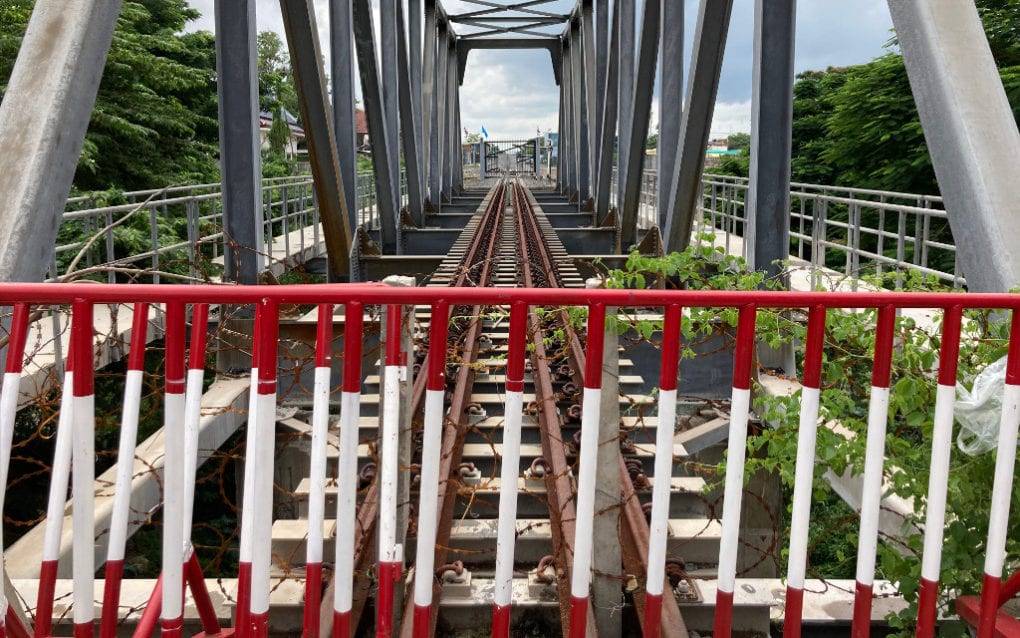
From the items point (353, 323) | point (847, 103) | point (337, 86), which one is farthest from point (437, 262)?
point (847, 103)

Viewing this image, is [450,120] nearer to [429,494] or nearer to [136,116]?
[136,116]

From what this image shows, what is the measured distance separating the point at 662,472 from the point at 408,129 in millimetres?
12942

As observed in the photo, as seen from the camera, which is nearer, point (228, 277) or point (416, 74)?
point (228, 277)

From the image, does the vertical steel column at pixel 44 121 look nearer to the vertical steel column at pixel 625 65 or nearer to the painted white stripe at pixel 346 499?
the painted white stripe at pixel 346 499

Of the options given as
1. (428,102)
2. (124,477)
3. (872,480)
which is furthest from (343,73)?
(428,102)

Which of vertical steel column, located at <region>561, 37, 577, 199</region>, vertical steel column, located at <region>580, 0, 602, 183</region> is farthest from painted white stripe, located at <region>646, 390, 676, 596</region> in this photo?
vertical steel column, located at <region>561, 37, 577, 199</region>

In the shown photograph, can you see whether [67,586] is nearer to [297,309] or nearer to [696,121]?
[297,309]

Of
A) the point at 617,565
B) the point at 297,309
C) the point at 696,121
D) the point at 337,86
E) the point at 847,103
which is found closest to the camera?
the point at 617,565

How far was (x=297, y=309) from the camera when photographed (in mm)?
6348

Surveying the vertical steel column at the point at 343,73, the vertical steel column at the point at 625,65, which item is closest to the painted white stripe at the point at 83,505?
the vertical steel column at the point at 343,73

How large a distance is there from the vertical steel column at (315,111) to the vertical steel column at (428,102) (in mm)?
10862

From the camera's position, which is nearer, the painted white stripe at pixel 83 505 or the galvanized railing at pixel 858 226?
the painted white stripe at pixel 83 505

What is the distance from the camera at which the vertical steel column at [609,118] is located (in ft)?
47.4

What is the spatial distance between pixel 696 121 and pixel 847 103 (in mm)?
18820
